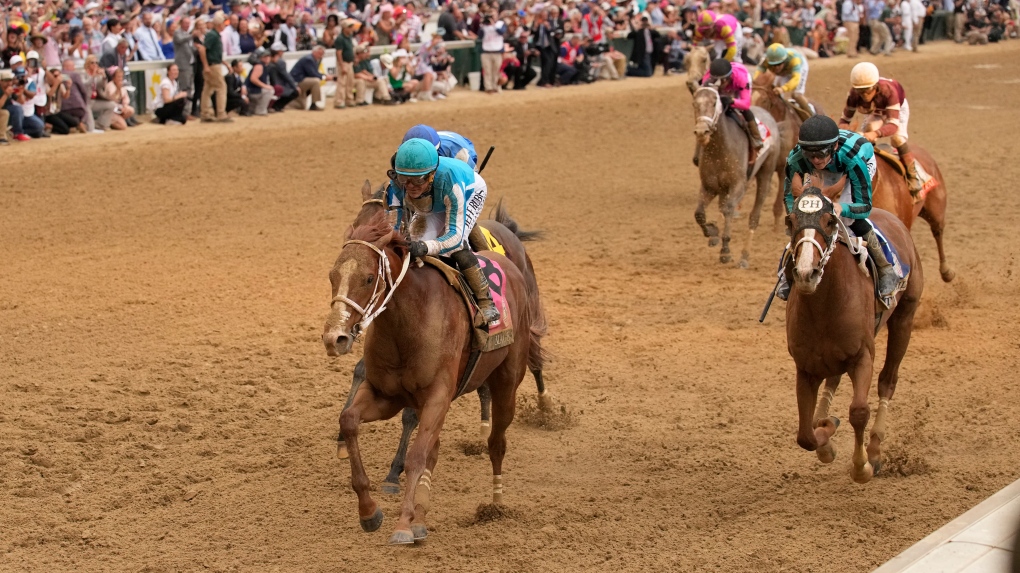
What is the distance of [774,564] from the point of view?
6703 millimetres

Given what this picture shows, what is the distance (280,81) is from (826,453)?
17207 mm

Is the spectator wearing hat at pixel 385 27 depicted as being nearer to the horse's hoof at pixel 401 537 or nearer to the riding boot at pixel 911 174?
the riding boot at pixel 911 174

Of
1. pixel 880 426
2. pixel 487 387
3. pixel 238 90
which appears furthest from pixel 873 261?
pixel 238 90

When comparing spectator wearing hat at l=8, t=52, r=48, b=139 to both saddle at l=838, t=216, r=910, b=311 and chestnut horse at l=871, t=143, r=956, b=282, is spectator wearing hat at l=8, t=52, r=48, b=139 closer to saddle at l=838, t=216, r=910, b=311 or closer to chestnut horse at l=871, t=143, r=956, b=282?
chestnut horse at l=871, t=143, r=956, b=282

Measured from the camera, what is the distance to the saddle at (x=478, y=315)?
7066mm

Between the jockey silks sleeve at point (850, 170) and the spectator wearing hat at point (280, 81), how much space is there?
16205 millimetres

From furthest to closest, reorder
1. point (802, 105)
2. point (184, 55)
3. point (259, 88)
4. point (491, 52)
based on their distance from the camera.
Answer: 1. point (491, 52)
2. point (259, 88)
3. point (184, 55)
4. point (802, 105)

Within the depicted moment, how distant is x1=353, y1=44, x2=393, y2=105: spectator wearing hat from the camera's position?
23812 millimetres

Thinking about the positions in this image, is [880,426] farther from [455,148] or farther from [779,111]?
[779,111]

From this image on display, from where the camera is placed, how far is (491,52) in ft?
86.7

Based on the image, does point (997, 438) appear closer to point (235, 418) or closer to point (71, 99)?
point (235, 418)

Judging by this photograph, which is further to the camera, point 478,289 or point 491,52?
point 491,52

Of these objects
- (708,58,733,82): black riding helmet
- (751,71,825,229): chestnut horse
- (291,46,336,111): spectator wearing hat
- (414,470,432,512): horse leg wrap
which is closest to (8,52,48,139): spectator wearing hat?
(291,46,336,111): spectator wearing hat

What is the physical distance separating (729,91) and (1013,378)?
5.67 meters
